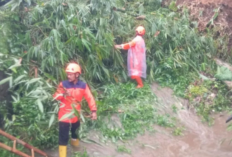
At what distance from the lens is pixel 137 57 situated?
6.89 meters

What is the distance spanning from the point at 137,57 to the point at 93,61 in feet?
3.16

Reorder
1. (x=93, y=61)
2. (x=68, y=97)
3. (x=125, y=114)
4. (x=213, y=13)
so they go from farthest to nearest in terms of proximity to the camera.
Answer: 1. (x=213, y=13)
2. (x=93, y=61)
3. (x=125, y=114)
4. (x=68, y=97)

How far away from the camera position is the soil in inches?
344

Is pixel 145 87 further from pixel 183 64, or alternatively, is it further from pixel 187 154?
pixel 187 154

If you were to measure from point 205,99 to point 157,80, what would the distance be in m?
1.04

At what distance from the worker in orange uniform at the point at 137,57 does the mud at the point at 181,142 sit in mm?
643

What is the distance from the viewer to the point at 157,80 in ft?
24.3

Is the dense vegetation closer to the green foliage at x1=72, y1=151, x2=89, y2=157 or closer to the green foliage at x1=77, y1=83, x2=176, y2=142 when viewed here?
the green foliage at x1=77, y1=83, x2=176, y2=142

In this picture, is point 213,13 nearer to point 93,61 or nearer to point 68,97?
point 93,61

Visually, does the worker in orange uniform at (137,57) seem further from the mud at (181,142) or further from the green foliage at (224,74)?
the green foliage at (224,74)

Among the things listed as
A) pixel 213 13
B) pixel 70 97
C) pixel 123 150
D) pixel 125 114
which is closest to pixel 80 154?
pixel 123 150

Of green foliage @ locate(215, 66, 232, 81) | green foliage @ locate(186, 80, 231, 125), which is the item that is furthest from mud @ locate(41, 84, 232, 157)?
green foliage @ locate(215, 66, 232, 81)

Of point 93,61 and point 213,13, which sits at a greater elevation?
point 213,13

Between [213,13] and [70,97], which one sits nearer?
[70,97]
